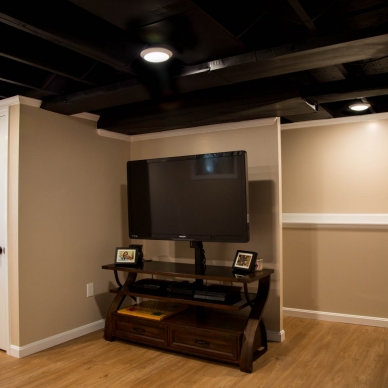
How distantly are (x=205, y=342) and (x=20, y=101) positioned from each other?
2.51 metres

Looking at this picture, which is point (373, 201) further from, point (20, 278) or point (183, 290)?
point (20, 278)

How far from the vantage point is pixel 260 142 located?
381 cm

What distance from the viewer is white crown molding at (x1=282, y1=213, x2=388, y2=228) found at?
4145 millimetres

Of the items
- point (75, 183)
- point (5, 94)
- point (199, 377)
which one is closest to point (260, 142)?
point (75, 183)

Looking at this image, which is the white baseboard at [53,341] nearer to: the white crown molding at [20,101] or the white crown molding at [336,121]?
the white crown molding at [20,101]

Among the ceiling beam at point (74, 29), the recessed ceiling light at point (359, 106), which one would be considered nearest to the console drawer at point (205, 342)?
the ceiling beam at point (74, 29)

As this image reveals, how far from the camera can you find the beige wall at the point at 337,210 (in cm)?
415

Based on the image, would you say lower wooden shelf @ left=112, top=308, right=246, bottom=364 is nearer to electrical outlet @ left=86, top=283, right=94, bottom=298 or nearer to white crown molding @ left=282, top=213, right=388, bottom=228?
electrical outlet @ left=86, top=283, right=94, bottom=298

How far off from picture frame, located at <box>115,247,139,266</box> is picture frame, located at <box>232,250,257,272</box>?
975mm

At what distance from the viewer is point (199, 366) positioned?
3189 mm

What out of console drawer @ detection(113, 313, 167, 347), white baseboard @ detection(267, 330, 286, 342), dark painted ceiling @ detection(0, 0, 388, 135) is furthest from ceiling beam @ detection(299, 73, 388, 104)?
console drawer @ detection(113, 313, 167, 347)

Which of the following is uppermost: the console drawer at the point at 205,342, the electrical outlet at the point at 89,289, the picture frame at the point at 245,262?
the picture frame at the point at 245,262

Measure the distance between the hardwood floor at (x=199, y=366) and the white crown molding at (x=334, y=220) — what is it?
1.08 m

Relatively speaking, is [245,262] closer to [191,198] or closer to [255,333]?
[255,333]
